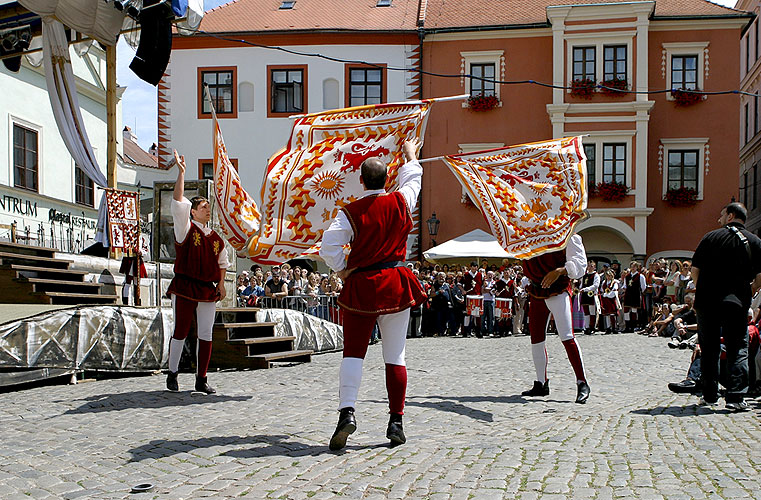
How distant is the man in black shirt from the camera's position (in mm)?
7398

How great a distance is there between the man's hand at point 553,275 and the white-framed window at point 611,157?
23.1 metres

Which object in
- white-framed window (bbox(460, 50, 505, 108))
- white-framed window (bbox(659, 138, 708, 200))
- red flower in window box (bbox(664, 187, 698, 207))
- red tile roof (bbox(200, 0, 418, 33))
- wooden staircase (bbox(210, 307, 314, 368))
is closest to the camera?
wooden staircase (bbox(210, 307, 314, 368))

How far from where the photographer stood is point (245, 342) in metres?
10.3

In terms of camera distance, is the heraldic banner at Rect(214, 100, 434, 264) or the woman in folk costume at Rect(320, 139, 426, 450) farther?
the heraldic banner at Rect(214, 100, 434, 264)

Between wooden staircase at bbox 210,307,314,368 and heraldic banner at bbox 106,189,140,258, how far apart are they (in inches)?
105

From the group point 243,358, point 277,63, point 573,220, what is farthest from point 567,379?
point 277,63

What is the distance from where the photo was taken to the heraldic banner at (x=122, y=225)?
1258 centimetres

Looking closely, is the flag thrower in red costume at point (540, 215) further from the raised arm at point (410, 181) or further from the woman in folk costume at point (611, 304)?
the woman in folk costume at point (611, 304)

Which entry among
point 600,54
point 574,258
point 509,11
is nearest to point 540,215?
point 574,258

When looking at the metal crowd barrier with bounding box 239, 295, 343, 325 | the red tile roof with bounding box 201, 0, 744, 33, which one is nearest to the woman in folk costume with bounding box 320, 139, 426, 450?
the metal crowd barrier with bounding box 239, 295, 343, 325

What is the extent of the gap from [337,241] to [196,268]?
284cm

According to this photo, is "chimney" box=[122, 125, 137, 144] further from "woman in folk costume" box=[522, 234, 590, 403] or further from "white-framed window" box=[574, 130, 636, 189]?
"woman in folk costume" box=[522, 234, 590, 403]

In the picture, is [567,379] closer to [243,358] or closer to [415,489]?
[243,358]

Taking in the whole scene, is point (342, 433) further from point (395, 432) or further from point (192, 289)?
→ point (192, 289)
